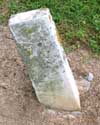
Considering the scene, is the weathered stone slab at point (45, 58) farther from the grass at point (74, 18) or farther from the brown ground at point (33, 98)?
the grass at point (74, 18)

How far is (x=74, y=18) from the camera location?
189 inches

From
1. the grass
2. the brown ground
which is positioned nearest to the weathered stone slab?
the brown ground

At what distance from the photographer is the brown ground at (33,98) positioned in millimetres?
3660

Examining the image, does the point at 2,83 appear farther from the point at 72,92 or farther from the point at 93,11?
the point at 93,11

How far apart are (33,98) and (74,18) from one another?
1.48m

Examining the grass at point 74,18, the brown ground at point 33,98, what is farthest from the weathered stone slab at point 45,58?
the grass at point 74,18

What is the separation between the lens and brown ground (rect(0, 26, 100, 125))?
366 centimetres

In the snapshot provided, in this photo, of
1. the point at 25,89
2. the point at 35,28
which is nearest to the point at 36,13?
the point at 35,28

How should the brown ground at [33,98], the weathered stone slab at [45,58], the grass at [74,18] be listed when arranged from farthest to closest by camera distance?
the grass at [74,18]
the brown ground at [33,98]
the weathered stone slab at [45,58]

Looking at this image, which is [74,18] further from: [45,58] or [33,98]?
[45,58]

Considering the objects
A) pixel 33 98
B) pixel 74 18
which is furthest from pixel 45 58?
pixel 74 18

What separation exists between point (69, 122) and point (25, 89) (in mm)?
614

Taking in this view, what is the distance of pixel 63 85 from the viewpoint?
3.45 metres

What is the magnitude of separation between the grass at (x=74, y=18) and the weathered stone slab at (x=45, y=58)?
36.7 inches
